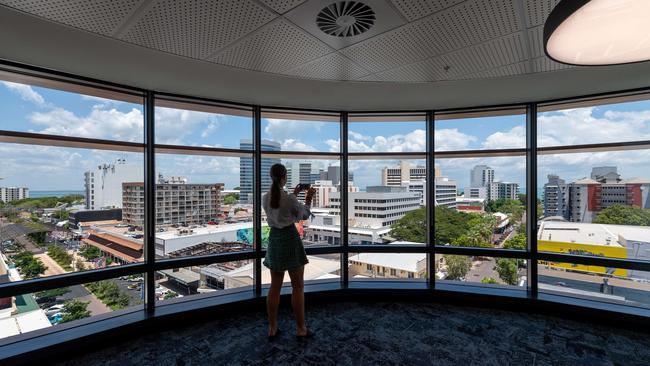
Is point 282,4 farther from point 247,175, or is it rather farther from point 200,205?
point 200,205

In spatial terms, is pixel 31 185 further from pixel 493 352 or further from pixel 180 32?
pixel 493 352

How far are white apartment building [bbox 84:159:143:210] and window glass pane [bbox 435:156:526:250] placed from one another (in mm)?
3794

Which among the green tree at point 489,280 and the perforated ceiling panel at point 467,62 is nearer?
the perforated ceiling panel at point 467,62

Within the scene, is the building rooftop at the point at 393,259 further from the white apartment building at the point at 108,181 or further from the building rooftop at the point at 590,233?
the white apartment building at the point at 108,181

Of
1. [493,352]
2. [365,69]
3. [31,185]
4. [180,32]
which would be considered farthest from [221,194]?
[493,352]

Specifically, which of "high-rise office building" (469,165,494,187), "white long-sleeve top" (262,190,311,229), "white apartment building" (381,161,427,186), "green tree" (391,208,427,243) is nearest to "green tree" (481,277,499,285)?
"green tree" (391,208,427,243)

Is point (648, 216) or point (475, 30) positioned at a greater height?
point (475, 30)

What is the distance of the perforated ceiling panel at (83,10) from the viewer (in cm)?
164

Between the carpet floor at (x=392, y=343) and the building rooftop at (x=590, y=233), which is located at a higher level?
the building rooftop at (x=590, y=233)

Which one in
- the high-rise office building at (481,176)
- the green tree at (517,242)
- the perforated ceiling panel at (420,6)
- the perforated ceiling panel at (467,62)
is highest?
the perforated ceiling panel at (420,6)

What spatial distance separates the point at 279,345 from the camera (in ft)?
8.70

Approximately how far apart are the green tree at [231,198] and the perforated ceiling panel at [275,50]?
1.71 m

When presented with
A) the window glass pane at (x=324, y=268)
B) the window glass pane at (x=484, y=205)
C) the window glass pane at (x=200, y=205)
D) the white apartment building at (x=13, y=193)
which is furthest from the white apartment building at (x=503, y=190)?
the white apartment building at (x=13, y=193)

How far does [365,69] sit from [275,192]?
1385 mm
